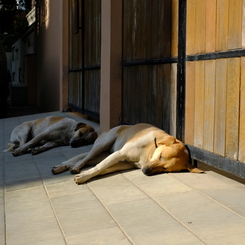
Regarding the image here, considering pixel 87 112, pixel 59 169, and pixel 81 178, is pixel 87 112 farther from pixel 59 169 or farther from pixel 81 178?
pixel 81 178

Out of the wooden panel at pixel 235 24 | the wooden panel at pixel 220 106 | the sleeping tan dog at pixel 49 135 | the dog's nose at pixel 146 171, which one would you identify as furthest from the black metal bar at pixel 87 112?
the wooden panel at pixel 235 24

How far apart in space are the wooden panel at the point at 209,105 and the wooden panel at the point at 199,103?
0.07 metres

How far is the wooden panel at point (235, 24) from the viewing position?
4.14 meters

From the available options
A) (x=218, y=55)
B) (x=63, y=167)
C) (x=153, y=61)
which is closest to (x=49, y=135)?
(x=63, y=167)

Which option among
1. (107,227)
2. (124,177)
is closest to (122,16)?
(124,177)

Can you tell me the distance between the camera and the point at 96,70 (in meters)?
9.07

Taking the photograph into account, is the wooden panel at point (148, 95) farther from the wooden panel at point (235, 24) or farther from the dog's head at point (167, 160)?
the wooden panel at point (235, 24)

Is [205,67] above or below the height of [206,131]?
above

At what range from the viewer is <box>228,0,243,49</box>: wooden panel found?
4.14 m

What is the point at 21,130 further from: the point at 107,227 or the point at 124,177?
the point at 107,227

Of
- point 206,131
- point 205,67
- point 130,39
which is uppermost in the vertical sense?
point 130,39

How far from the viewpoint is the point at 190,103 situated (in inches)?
199

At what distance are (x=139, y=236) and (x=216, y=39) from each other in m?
2.19

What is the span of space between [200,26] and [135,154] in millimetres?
1440
